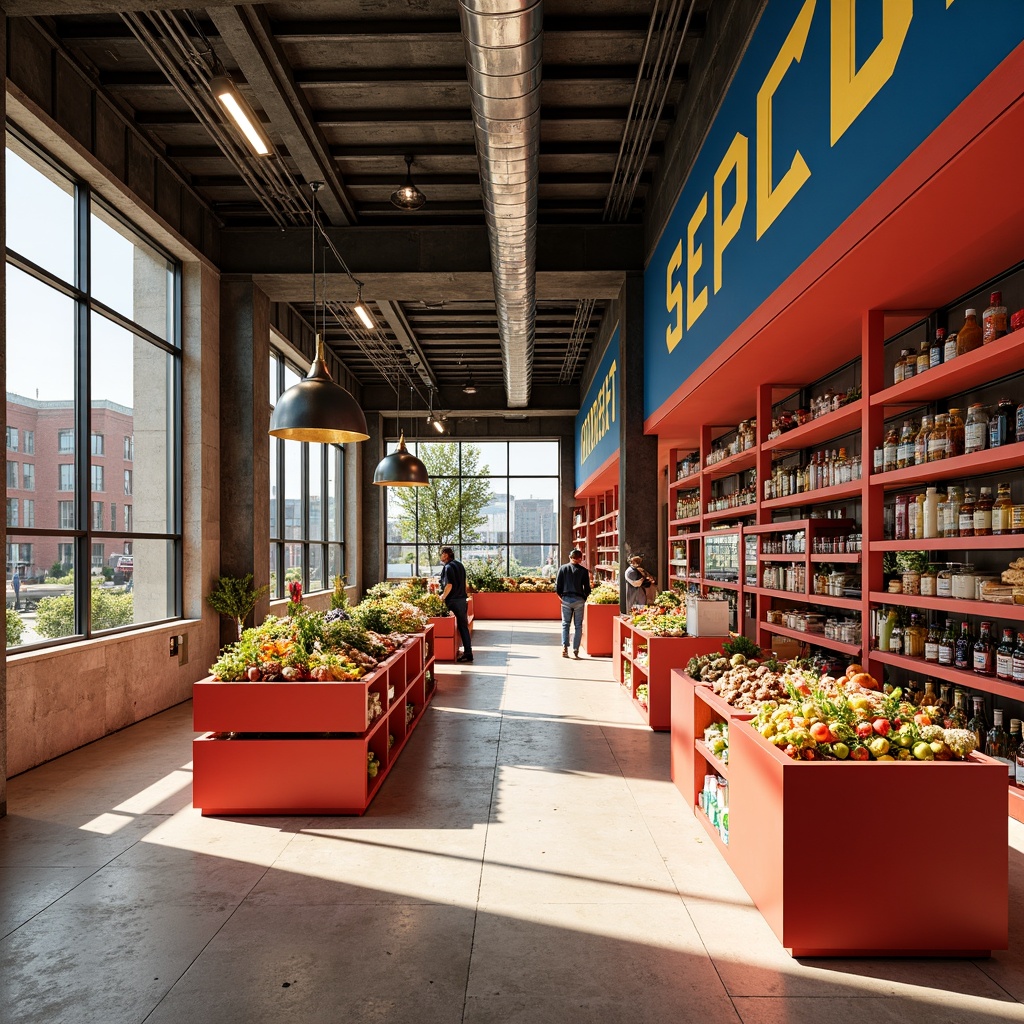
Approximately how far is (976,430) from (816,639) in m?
2.07

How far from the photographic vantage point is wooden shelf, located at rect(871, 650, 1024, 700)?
327 cm

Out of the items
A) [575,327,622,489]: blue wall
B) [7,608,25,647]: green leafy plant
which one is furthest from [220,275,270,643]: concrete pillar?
[575,327,622,489]: blue wall

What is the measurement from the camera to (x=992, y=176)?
2809 millimetres

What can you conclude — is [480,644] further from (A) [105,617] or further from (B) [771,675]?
(B) [771,675]

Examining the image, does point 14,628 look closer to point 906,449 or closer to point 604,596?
point 906,449

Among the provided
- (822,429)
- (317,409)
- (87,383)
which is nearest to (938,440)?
(822,429)

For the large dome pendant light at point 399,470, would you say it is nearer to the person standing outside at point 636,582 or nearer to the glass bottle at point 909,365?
the person standing outside at point 636,582

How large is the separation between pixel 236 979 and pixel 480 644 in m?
10.3

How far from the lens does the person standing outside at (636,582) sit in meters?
9.10

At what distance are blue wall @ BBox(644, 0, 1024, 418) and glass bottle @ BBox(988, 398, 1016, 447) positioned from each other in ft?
2.61

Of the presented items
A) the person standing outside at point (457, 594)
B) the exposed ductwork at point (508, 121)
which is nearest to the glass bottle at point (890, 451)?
the exposed ductwork at point (508, 121)

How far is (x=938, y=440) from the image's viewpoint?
378cm

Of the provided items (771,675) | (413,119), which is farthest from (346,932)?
(413,119)

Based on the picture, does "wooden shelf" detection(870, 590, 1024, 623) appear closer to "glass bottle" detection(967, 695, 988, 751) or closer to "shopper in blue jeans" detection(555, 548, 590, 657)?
"glass bottle" detection(967, 695, 988, 751)
